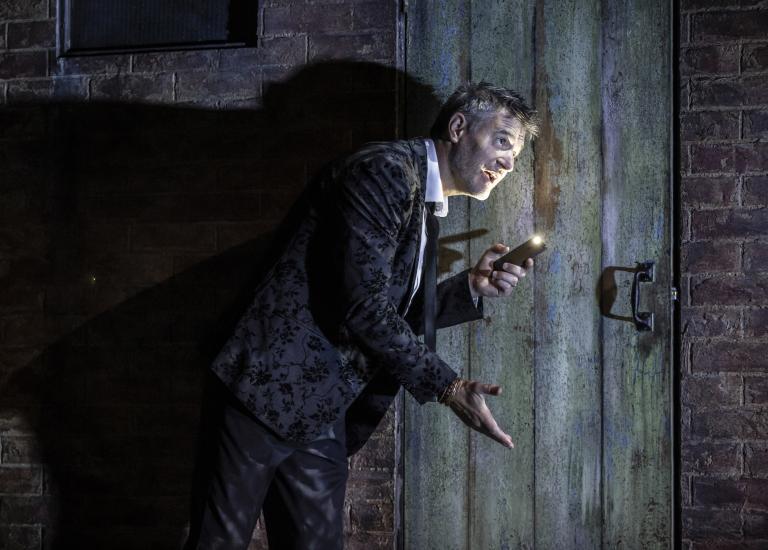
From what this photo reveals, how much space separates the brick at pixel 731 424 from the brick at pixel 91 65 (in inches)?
93.4

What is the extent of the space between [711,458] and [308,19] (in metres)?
2.04

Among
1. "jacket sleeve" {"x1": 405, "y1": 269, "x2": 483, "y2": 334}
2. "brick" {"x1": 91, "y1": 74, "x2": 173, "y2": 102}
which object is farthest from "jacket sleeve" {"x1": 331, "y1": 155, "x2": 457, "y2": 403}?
"brick" {"x1": 91, "y1": 74, "x2": 173, "y2": 102}

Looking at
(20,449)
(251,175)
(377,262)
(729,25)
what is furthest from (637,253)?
(20,449)

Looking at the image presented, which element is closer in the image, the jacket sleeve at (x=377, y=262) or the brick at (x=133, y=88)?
the jacket sleeve at (x=377, y=262)

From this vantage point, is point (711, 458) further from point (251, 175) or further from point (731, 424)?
point (251, 175)

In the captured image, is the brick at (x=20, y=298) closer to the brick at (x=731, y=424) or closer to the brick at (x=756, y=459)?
the brick at (x=731, y=424)

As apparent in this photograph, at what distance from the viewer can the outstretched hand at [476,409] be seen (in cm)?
149

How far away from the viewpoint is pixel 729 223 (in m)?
2.18

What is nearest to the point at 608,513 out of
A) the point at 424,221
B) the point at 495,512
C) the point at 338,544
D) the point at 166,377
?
the point at 495,512

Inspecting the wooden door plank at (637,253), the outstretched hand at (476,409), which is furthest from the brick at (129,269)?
the wooden door plank at (637,253)

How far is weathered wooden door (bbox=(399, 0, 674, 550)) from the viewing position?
227 cm

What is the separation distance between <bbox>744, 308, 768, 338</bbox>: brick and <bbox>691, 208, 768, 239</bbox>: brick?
25 cm

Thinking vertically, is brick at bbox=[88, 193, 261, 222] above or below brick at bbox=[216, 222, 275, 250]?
above

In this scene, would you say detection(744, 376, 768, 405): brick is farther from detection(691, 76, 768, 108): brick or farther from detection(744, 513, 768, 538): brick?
detection(691, 76, 768, 108): brick
